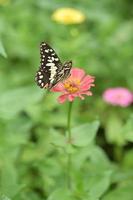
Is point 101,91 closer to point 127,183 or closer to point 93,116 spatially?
point 93,116

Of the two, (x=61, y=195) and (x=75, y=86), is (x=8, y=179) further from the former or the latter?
(x=75, y=86)

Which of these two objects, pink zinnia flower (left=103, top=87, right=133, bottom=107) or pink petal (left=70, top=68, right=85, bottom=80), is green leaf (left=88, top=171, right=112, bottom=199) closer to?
pink petal (left=70, top=68, right=85, bottom=80)

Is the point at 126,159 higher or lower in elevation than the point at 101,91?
lower

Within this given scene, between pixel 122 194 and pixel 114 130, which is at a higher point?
pixel 114 130

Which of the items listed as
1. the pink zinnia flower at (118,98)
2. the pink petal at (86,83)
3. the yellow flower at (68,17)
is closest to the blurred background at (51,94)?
the yellow flower at (68,17)

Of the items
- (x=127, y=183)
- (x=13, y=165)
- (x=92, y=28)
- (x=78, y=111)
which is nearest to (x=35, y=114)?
(x=78, y=111)

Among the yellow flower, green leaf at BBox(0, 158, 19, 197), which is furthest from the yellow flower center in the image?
the yellow flower

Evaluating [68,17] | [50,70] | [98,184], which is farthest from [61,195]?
[68,17]

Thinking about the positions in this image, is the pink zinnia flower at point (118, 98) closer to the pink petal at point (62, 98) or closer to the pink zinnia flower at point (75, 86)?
the pink zinnia flower at point (75, 86)
